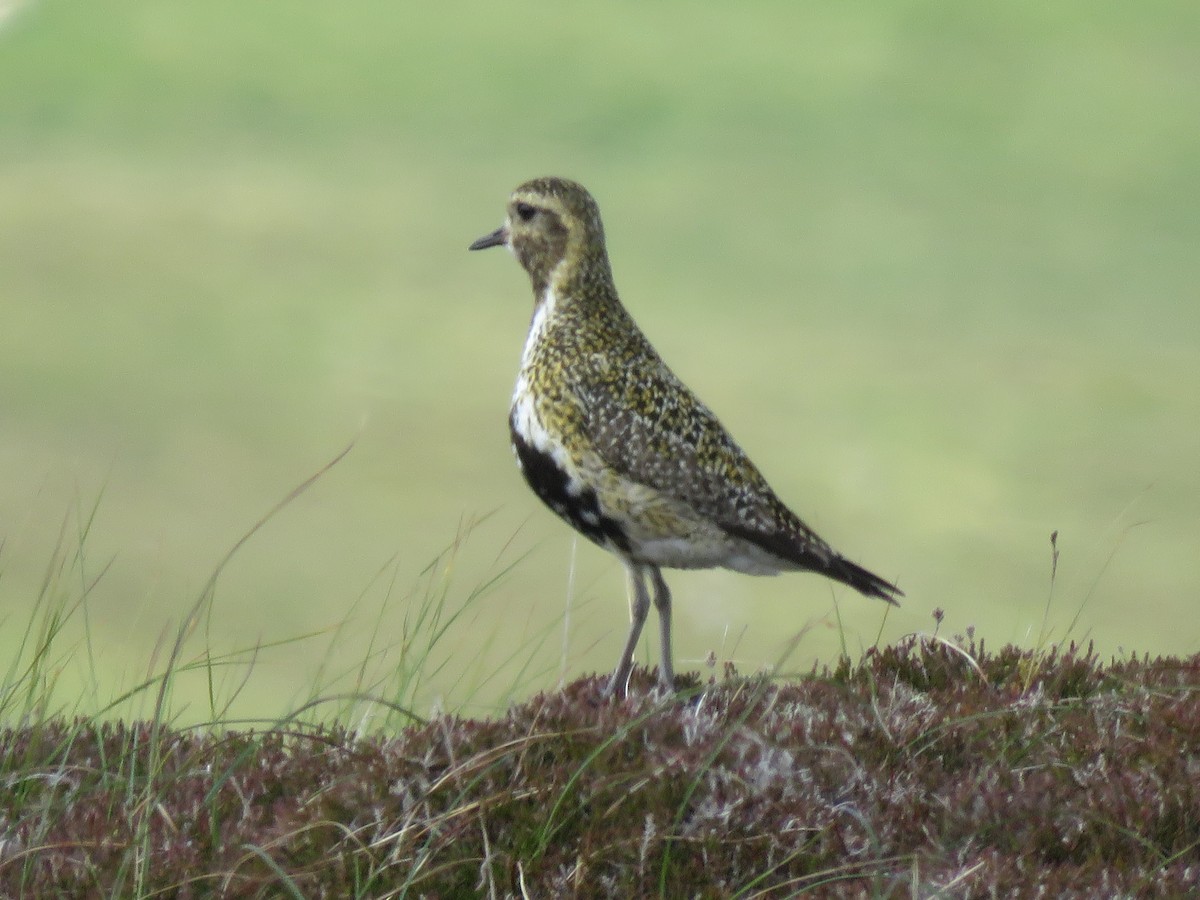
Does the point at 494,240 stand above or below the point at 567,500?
above

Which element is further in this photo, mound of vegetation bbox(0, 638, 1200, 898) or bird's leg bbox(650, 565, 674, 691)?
bird's leg bbox(650, 565, 674, 691)

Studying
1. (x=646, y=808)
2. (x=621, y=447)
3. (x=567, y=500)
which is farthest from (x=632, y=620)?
(x=646, y=808)

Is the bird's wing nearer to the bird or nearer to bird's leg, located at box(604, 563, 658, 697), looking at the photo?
the bird

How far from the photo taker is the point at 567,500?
6.82 metres

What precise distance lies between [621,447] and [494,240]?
4.83 feet

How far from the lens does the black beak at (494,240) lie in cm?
766

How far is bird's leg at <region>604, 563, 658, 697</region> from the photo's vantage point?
711cm

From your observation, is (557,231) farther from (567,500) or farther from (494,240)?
(567,500)

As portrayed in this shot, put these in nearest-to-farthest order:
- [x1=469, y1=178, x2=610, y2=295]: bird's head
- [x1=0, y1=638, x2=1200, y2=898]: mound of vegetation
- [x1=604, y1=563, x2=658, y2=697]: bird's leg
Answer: [x1=0, y1=638, x2=1200, y2=898]: mound of vegetation, [x1=604, y1=563, x2=658, y2=697]: bird's leg, [x1=469, y1=178, x2=610, y2=295]: bird's head

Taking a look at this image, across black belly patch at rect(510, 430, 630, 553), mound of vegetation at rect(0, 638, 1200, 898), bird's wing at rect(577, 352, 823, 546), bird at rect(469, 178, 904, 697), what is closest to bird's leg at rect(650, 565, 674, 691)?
bird at rect(469, 178, 904, 697)

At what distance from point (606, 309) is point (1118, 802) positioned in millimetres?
3131

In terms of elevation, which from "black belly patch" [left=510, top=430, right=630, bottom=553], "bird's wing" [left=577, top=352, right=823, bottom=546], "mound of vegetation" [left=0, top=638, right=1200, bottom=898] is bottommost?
"mound of vegetation" [left=0, top=638, right=1200, bottom=898]

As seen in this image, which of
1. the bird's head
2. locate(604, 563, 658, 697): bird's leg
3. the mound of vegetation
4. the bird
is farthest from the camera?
the bird's head

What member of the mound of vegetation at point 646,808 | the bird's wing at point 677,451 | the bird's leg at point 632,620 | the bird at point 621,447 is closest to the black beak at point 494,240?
the bird at point 621,447
